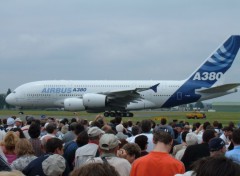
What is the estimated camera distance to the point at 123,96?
4878cm

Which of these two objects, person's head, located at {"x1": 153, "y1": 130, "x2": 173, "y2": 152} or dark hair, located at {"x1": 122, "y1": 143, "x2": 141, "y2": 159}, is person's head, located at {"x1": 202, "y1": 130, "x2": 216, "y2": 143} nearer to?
dark hair, located at {"x1": 122, "y1": 143, "x2": 141, "y2": 159}

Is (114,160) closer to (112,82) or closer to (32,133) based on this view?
(32,133)

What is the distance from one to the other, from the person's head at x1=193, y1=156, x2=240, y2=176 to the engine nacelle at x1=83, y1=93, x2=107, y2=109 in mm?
43092

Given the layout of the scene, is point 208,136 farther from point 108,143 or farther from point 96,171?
point 96,171

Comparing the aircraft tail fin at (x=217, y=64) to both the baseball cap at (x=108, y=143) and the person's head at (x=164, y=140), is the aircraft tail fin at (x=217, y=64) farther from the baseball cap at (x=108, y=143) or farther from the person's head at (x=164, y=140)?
the person's head at (x=164, y=140)

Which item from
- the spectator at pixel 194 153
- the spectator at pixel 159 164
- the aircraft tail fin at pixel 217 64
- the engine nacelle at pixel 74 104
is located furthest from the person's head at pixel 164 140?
the aircraft tail fin at pixel 217 64

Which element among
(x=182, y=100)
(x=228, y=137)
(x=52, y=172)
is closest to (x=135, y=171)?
(x=52, y=172)

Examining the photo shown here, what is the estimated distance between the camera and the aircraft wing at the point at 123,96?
48.2 m

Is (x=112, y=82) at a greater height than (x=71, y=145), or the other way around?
(x=112, y=82)

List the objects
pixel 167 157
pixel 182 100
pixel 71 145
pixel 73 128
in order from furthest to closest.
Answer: pixel 182 100
pixel 73 128
pixel 71 145
pixel 167 157

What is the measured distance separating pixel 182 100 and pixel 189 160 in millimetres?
40494

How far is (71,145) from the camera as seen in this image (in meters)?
9.33

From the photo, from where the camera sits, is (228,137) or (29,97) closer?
(228,137)

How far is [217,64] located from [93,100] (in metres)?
11.9
